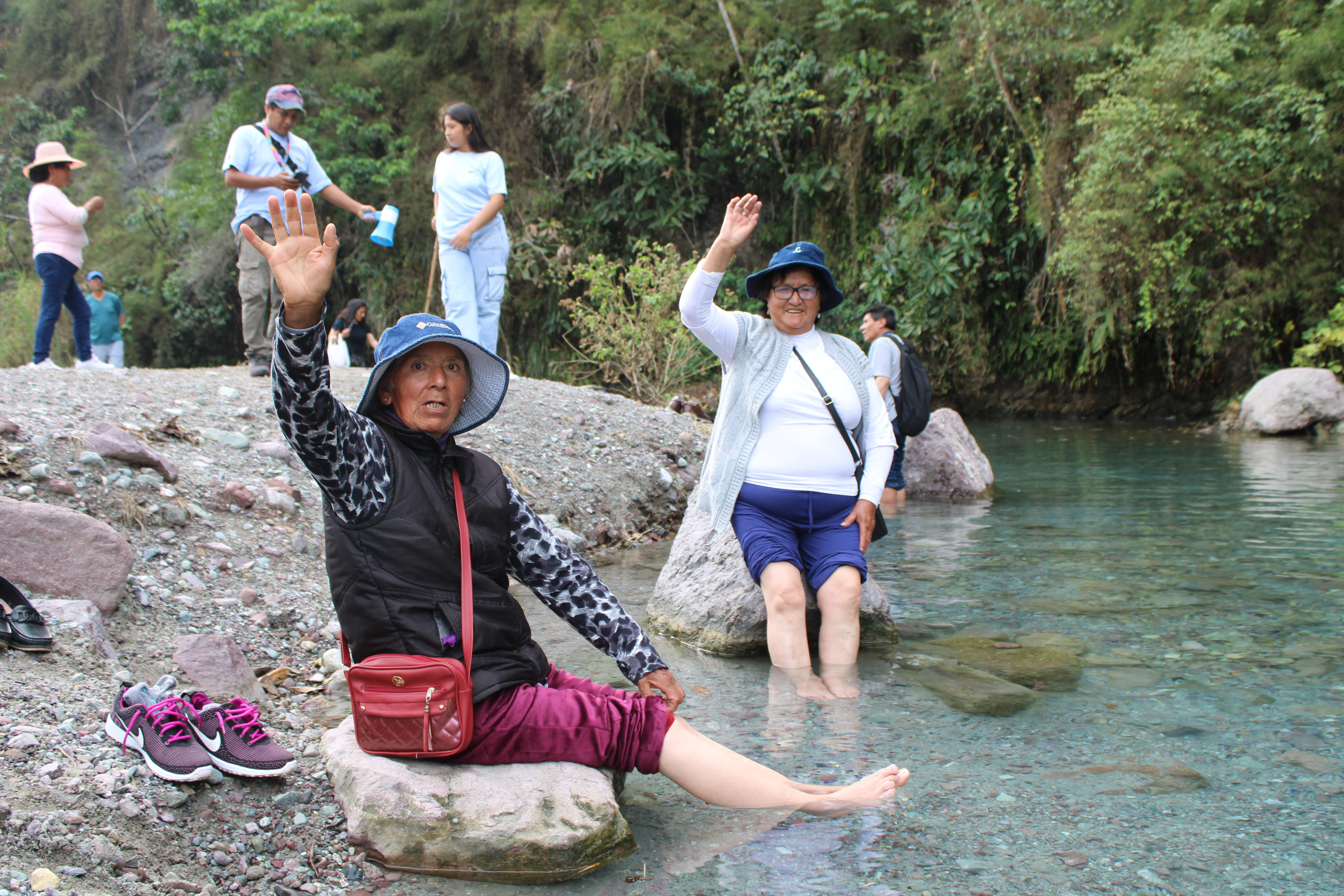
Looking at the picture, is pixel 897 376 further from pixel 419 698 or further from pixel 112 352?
pixel 112 352

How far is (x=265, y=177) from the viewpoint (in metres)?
7.41

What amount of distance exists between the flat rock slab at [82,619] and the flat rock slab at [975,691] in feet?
10.1

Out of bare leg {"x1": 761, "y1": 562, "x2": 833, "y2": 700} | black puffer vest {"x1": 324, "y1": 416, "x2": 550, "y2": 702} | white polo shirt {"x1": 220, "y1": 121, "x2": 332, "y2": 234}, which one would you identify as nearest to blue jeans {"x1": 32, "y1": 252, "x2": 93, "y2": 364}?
white polo shirt {"x1": 220, "y1": 121, "x2": 332, "y2": 234}

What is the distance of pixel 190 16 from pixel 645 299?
1524cm

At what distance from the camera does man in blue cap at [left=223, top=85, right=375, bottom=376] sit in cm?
736

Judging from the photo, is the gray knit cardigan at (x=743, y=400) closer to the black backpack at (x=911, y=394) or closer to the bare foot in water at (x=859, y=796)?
the bare foot in water at (x=859, y=796)

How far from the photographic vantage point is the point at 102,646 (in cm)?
357

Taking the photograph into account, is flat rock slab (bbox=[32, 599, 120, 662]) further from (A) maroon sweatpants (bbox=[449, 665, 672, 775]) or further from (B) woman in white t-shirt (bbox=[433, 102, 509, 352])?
(B) woman in white t-shirt (bbox=[433, 102, 509, 352])

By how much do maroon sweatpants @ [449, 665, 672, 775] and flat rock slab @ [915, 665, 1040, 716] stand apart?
158 cm

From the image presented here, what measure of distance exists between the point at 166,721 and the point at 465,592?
96cm

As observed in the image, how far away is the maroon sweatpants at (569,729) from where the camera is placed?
2.77m

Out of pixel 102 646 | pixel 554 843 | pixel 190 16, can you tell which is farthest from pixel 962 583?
pixel 190 16

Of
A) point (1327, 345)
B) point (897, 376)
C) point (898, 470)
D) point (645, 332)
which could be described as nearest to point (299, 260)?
point (897, 376)

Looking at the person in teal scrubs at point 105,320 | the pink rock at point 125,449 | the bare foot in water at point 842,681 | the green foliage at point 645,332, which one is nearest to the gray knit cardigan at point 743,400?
the bare foot in water at point 842,681
